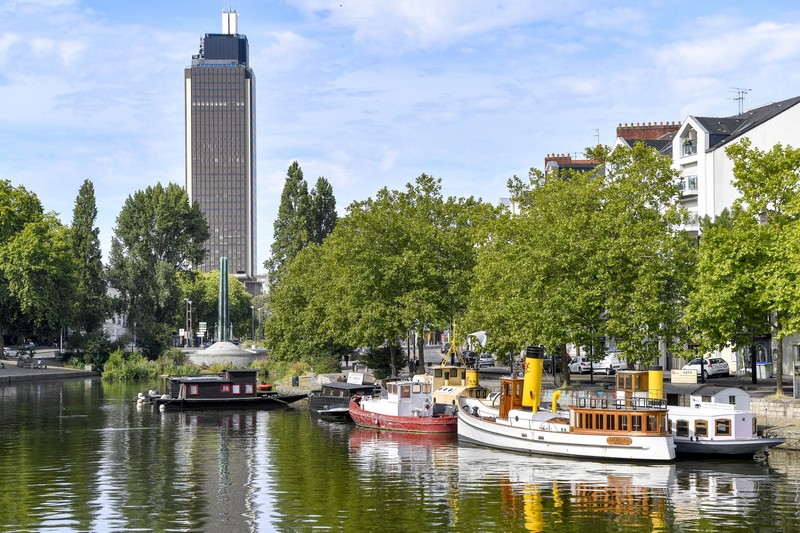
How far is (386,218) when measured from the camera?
275ft

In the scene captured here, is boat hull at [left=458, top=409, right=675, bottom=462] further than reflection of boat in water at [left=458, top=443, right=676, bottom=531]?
Yes

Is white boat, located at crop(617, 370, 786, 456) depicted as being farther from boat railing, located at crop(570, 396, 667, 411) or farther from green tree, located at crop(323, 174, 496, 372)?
green tree, located at crop(323, 174, 496, 372)

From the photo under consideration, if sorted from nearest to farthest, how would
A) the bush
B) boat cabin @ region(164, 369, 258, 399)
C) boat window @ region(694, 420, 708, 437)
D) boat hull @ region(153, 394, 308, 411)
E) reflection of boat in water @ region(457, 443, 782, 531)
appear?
1. reflection of boat in water @ region(457, 443, 782, 531)
2. boat window @ region(694, 420, 708, 437)
3. boat hull @ region(153, 394, 308, 411)
4. boat cabin @ region(164, 369, 258, 399)
5. the bush

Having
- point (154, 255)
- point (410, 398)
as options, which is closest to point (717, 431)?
point (410, 398)

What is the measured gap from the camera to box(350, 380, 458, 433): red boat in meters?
60.7

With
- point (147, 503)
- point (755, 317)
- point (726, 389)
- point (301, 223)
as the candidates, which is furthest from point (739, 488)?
point (301, 223)

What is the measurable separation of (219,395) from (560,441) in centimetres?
3940

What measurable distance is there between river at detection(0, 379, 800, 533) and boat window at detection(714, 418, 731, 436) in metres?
1.82

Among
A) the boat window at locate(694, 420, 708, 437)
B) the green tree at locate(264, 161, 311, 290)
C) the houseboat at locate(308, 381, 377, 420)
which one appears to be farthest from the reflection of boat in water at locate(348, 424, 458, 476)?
the green tree at locate(264, 161, 311, 290)

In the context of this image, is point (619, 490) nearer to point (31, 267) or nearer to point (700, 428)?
point (700, 428)

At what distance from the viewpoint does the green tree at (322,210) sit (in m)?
138

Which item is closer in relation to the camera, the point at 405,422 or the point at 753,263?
the point at 753,263

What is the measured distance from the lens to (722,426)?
162ft

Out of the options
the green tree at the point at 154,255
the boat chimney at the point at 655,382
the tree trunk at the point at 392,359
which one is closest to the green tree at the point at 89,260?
the green tree at the point at 154,255
